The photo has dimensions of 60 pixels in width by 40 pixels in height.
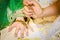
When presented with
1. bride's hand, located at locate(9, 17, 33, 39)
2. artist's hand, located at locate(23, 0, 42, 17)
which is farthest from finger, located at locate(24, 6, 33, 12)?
bride's hand, located at locate(9, 17, 33, 39)

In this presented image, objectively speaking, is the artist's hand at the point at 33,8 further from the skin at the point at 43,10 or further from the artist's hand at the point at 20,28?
the artist's hand at the point at 20,28

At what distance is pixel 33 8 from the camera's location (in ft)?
3.41

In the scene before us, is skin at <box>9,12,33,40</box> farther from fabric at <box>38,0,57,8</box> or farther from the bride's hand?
fabric at <box>38,0,57,8</box>

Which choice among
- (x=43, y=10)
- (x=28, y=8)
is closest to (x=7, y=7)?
(x=28, y=8)

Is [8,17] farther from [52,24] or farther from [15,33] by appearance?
[52,24]

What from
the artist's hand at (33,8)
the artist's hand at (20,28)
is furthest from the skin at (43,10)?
the artist's hand at (20,28)

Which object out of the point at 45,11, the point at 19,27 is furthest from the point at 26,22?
the point at 45,11

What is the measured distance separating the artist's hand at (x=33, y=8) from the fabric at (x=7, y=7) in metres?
0.04

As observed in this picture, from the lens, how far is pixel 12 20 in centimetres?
103

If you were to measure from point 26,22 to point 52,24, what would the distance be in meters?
0.19

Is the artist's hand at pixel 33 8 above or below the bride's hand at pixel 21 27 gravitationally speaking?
above

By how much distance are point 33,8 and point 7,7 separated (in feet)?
0.66

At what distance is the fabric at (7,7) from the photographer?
1.03 m

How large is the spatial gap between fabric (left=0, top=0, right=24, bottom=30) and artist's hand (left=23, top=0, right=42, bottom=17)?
4cm
